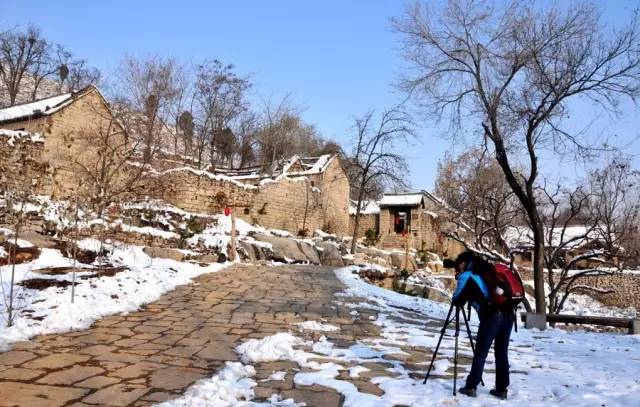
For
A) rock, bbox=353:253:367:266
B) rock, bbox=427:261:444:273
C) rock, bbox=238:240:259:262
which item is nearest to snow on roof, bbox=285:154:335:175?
rock, bbox=353:253:367:266

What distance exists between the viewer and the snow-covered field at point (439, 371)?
386cm

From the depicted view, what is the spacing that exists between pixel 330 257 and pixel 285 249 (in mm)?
2600

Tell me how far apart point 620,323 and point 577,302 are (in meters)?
20.8

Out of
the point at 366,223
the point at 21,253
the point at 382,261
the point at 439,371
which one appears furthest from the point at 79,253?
the point at 366,223

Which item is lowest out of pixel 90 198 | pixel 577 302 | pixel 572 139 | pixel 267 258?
pixel 577 302

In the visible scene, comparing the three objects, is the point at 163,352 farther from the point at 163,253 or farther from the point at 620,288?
the point at 620,288

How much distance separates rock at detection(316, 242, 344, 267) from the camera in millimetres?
19969

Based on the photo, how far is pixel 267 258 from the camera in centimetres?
1741

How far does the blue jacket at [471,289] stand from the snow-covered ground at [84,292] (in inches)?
176

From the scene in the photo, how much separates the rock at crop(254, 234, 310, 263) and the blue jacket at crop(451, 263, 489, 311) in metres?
13.8

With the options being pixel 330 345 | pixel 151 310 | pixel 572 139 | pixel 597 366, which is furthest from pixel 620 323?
pixel 151 310

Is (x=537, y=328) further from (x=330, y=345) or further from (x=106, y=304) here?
(x=106, y=304)

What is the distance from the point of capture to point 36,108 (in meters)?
21.1

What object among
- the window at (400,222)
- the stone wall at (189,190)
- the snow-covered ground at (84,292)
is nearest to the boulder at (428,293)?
the snow-covered ground at (84,292)
